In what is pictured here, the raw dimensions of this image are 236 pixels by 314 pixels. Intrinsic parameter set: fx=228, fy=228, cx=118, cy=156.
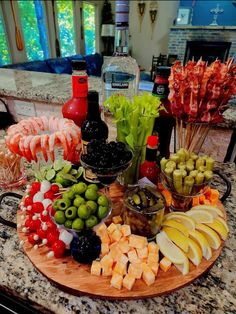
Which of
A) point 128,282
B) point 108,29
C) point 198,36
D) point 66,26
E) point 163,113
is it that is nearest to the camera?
point 128,282

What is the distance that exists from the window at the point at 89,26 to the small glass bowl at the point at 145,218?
624cm

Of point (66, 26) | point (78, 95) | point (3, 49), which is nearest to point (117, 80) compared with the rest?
point (78, 95)

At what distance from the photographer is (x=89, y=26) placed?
19.6ft

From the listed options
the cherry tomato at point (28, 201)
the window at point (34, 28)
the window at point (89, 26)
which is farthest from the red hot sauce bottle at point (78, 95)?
the window at point (89, 26)

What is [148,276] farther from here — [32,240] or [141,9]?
[141,9]

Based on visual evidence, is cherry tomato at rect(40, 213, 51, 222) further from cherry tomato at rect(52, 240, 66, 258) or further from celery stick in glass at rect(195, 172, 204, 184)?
celery stick in glass at rect(195, 172, 204, 184)

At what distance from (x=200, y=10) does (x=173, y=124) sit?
5.71 m

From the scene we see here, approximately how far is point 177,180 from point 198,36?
5718 millimetres

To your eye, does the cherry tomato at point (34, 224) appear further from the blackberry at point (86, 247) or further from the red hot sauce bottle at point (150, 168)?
the red hot sauce bottle at point (150, 168)

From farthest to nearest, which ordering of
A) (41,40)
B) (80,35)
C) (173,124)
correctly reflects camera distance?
(80,35)
(41,40)
(173,124)

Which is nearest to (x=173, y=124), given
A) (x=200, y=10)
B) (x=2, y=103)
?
(x=2, y=103)

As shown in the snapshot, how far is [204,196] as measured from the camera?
2.31 feet

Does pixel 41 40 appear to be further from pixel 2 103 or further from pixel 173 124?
pixel 173 124

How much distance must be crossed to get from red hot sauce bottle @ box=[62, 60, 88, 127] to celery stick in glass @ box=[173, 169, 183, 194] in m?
0.37
